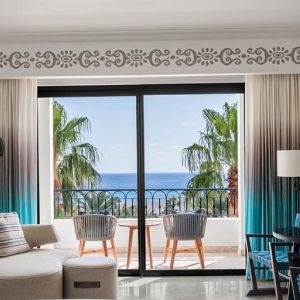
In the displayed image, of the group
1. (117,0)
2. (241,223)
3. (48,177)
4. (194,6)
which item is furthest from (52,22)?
(241,223)

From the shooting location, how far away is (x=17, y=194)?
17.6ft

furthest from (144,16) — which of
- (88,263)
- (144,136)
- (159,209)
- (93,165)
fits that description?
(159,209)

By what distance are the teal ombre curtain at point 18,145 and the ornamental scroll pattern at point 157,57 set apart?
1.38 feet

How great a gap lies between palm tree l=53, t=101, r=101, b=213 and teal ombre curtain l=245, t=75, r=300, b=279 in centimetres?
240

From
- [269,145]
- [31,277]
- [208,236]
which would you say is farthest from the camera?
[208,236]

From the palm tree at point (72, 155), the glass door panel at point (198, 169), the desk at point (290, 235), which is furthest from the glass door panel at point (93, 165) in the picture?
the desk at point (290, 235)

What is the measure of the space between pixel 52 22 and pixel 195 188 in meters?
→ 3.32

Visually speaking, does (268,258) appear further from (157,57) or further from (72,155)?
(72,155)

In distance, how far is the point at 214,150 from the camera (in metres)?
6.82

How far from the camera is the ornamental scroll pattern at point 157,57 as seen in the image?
16.3 ft

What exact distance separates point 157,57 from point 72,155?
2484 millimetres

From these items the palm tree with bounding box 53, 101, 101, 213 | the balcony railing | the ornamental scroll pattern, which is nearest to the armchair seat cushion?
the ornamental scroll pattern

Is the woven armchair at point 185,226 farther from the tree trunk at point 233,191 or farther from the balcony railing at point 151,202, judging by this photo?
the tree trunk at point 233,191

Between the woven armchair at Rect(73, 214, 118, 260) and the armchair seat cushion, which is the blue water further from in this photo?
the armchair seat cushion
